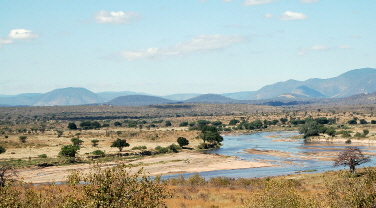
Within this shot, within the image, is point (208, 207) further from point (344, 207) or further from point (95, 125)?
point (95, 125)

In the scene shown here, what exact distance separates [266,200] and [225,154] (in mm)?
69556

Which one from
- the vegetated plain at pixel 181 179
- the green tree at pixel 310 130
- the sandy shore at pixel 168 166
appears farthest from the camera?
the green tree at pixel 310 130

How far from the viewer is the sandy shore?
208 feet

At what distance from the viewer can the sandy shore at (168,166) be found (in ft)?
208

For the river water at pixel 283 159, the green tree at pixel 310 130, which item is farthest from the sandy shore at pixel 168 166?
the green tree at pixel 310 130

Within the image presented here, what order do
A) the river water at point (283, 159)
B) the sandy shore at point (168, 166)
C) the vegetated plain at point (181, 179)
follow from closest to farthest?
the vegetated plain at point (181, 179) → the sandy shore at point (168, 166) → the river water at point (283, 159)

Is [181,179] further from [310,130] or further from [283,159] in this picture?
[310,130]

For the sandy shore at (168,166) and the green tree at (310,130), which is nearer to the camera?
the sandy shore at (168,166)

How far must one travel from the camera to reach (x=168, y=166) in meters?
73.7

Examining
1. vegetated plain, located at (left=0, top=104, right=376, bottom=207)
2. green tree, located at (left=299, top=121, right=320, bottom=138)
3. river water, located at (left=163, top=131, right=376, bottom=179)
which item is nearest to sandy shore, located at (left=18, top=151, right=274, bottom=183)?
vegetated plain, located at (left=0, top=104, right=376, bottom=207)

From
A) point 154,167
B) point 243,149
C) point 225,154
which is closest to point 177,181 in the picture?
point 154,167

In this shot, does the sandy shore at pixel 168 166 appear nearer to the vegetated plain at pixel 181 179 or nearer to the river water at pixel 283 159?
the vegetated plain at pixel 181 179

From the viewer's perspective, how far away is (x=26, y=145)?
3866 inches

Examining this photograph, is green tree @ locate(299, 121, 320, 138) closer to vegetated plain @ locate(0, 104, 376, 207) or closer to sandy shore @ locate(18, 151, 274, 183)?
vegetated plain @ locate(0, 104, 376, 207)
